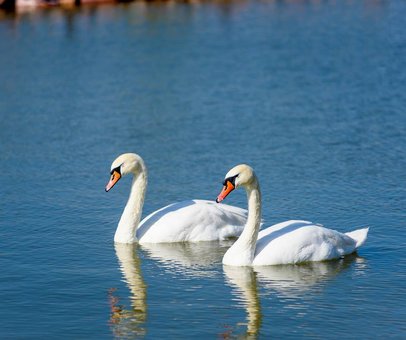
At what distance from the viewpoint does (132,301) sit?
12773 mm

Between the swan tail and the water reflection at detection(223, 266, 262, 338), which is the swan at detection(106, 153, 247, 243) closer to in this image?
the water reflection at detection(223, 266, 262, 338)

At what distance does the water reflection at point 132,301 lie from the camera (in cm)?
1187

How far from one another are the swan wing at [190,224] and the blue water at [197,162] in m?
0.20

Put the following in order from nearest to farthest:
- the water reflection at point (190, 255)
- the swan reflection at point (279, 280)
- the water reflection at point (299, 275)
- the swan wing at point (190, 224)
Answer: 1. the swan reflection at point (279, 280)
2. the water reflection at point (299, 275)
3. the water reflection at point (190, 255)
4. the swan wing at point (190, 224)

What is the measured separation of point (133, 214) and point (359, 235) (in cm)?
285

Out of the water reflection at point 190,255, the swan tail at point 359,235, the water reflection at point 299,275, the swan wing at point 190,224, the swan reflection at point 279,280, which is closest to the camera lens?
the swan reflection at point 279,280

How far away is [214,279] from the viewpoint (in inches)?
526

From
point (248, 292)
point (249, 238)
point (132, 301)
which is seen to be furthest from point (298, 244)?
point (132, 301)

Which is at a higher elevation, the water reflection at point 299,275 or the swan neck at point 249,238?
the swan neck at point 249,238

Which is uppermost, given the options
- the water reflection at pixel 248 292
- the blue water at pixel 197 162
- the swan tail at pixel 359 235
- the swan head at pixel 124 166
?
the swan head at pixel 124 166

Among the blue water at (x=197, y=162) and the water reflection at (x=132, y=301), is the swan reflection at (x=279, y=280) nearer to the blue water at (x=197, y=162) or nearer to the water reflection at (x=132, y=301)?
the blue water at (x=197, y=162)

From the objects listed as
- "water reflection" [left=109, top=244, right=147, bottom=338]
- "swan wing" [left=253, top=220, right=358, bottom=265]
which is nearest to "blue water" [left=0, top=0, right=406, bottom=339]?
"water reflection" [left=109, top=244, right=147, bottom=338]

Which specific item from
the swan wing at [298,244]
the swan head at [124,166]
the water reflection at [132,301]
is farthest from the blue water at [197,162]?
the swan head at [124,166]

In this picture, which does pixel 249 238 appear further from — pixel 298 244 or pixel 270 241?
pixel 298 244
